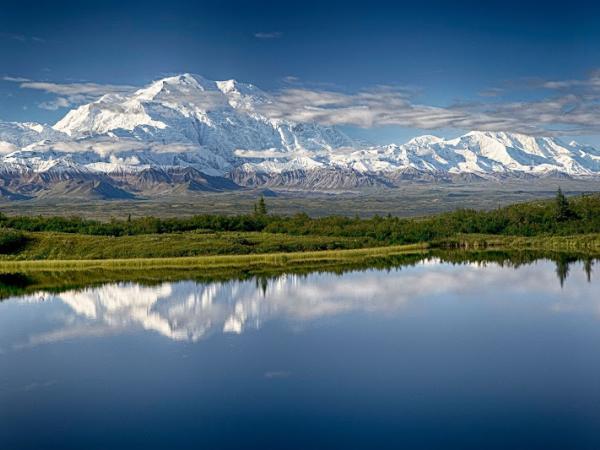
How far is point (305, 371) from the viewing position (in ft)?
127

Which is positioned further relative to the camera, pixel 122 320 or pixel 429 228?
pixel 429 228

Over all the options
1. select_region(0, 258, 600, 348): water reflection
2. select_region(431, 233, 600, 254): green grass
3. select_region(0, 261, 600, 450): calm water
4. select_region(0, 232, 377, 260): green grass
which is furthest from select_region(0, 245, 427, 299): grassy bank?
select_region(431, 233, 600, 254): green grass

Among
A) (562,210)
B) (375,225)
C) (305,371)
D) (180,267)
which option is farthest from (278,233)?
(305,371)

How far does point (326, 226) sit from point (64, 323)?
85360mm

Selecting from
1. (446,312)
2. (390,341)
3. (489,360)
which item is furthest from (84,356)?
(446,312)

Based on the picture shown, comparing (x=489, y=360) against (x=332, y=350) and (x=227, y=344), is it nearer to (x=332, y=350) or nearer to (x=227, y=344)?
(x=332, y=350)

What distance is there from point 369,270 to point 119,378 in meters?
50.8

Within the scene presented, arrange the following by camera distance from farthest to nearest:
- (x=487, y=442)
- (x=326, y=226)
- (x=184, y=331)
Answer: (x=326, y=226)
(x=184, y=331)
(x=487, y=442)

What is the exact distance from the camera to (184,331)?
50125 mm

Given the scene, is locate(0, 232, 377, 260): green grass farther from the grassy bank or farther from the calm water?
the calm water

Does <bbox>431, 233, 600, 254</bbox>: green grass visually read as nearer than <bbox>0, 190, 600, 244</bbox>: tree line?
Yes

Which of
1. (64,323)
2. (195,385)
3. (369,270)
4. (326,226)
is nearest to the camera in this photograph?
(195,385)

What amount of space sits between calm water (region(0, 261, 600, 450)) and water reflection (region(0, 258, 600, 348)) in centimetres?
28

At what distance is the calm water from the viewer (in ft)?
97.7
